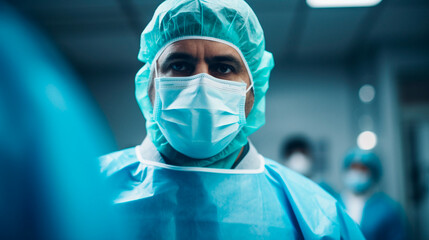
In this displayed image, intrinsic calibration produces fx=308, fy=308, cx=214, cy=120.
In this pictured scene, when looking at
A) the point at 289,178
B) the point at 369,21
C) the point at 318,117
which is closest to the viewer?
the point at 289,178

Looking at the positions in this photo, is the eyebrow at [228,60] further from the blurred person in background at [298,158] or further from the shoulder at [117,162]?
the blurred person in background at [298,158]

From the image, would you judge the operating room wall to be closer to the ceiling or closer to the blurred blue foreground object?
the ceiling

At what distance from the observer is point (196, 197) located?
0.72 meters

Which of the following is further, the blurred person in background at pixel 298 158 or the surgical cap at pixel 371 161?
the blurred person in background at pixel 298 158

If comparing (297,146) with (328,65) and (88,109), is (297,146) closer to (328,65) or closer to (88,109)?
(328,65)

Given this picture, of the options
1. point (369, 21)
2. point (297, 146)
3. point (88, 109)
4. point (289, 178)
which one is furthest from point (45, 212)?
point (369, 21)

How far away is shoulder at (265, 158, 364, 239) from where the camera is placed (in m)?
0.74

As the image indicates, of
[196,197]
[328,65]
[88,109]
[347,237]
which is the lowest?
[347,237]

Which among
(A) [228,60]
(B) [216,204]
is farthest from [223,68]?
(B) [216,204]

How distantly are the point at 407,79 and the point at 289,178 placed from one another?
2998mm

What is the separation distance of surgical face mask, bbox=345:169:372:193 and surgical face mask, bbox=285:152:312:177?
361mm

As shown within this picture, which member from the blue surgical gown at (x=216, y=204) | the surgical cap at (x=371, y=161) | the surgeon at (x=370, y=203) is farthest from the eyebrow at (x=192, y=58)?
the surgical cap at (x=371, y=161)

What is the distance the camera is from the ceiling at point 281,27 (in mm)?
2400

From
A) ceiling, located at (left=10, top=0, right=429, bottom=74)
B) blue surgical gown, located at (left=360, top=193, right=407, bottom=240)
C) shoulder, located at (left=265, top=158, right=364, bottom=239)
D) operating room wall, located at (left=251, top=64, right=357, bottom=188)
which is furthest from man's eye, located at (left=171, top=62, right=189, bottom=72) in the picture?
operating room wall, located at (left=251, top=64, right=357, bottom=188)
